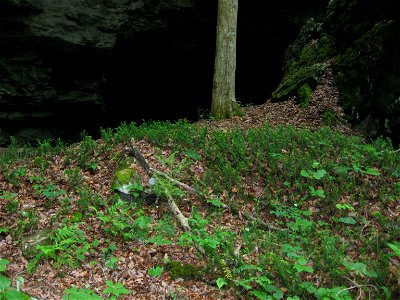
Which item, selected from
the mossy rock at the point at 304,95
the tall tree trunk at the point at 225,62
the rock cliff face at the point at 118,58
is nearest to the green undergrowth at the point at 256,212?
the mossy rock at the point at 304,95

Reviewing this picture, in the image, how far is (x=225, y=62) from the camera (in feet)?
34.8

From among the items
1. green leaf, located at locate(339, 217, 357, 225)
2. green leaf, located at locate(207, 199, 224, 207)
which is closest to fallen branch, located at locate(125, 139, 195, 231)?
green leaf, located at locate(207, 199, 224, 207)

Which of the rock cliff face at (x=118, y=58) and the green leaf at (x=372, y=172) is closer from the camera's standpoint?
the green leaf at (x=372, y=172)

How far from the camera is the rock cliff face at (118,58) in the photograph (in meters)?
12.5

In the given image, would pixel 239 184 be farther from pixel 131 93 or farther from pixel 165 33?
pixel 131 93

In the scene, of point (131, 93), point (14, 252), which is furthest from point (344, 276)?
point (131, 93)

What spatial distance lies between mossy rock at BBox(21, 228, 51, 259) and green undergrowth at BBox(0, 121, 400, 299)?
102mm

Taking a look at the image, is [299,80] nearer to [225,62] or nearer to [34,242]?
[225,62]

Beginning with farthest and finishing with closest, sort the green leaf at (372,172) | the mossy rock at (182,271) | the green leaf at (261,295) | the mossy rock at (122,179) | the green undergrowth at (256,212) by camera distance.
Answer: the mossy rock at (122,179)
the green leaf at (372,172)
the mossy rock at (182,271)
the green undergrowth at (256,212)
the green leaf at (261,295)

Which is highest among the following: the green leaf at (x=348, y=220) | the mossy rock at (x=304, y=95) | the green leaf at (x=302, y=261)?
the mossy rock at (x=304, y=95)

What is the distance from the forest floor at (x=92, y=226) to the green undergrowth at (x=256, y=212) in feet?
0.10

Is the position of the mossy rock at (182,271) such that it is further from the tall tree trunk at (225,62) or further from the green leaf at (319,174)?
the tall tree trunk at (225,62)

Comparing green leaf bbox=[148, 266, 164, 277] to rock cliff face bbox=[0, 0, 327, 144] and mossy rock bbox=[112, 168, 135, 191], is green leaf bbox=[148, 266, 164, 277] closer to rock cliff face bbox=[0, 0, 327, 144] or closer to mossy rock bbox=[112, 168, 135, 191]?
mossy rock bbox=[112, 168, 135, 191]

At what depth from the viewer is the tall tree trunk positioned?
34.6ft
